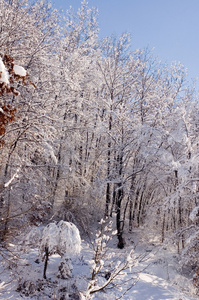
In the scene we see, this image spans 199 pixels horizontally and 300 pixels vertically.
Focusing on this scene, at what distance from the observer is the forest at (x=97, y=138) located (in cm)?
927

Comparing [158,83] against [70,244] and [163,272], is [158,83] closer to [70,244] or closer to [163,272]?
[163,272]

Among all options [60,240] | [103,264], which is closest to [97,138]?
[60,240]

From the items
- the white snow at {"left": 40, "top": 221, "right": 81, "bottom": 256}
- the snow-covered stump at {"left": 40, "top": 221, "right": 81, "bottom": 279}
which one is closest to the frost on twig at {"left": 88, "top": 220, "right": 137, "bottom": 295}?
the snow-covered stump at {"left": 40, "top": 221, "right": 81, "bottom": 279}

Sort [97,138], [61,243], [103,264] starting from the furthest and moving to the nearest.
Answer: [97,138], [61,243], [103,264]

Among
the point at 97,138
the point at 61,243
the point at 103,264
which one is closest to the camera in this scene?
the point at 103,264

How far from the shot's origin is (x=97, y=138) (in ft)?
64.0

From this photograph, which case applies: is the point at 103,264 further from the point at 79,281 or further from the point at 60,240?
the point at 79,281

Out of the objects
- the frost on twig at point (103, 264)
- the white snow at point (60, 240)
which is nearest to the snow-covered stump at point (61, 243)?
the white snow at point (60, 240)

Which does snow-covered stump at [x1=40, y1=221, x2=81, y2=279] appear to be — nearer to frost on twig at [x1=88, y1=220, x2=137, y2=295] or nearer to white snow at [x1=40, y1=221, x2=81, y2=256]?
white snow at [x1=40, y1=221, x2=81, y2=256]

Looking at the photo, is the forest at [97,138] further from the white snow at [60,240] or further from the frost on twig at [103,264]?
the frost on twig at [103,264]

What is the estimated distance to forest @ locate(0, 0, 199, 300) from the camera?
927 cm

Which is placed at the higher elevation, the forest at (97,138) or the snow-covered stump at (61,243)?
the forest at (97,138)

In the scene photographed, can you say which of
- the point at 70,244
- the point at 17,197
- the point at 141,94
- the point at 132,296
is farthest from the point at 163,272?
the point at 141,94

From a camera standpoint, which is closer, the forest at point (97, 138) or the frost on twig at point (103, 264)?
the frost on twig at point (103, 264)
